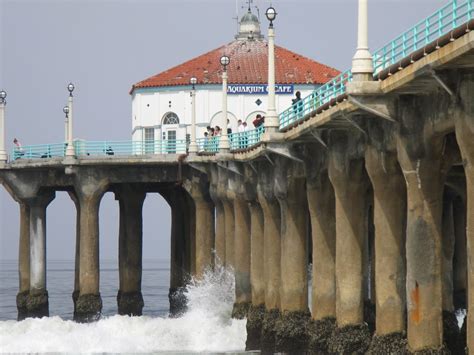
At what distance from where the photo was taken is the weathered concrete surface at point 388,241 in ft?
122

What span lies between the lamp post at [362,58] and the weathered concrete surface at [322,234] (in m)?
8.96

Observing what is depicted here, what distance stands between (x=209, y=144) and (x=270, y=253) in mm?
15907

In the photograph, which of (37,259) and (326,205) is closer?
(326,205)

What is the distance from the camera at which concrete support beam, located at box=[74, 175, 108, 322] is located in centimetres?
6551

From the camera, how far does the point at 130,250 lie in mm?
71688

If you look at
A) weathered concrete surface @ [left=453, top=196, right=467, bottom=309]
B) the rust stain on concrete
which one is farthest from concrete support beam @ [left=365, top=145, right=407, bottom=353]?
weathered concrete surface @ [left=453, top=196, right=467, bottom=309]

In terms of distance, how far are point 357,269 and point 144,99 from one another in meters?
39.9

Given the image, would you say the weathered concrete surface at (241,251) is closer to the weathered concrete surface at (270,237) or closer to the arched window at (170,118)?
the weathered concrete surface at (270,237)

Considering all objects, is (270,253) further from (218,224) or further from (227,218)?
(218,224)

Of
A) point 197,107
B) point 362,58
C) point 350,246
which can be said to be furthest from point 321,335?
point 197,107

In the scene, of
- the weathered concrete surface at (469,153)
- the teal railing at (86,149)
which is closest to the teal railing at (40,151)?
the teal railing at (86,149)

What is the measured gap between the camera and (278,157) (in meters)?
51.7

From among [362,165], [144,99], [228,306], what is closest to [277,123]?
[362,165]

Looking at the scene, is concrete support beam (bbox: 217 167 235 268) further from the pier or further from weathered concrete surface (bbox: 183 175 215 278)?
weathered concrete surface (bbox: 183 175 215 278)
